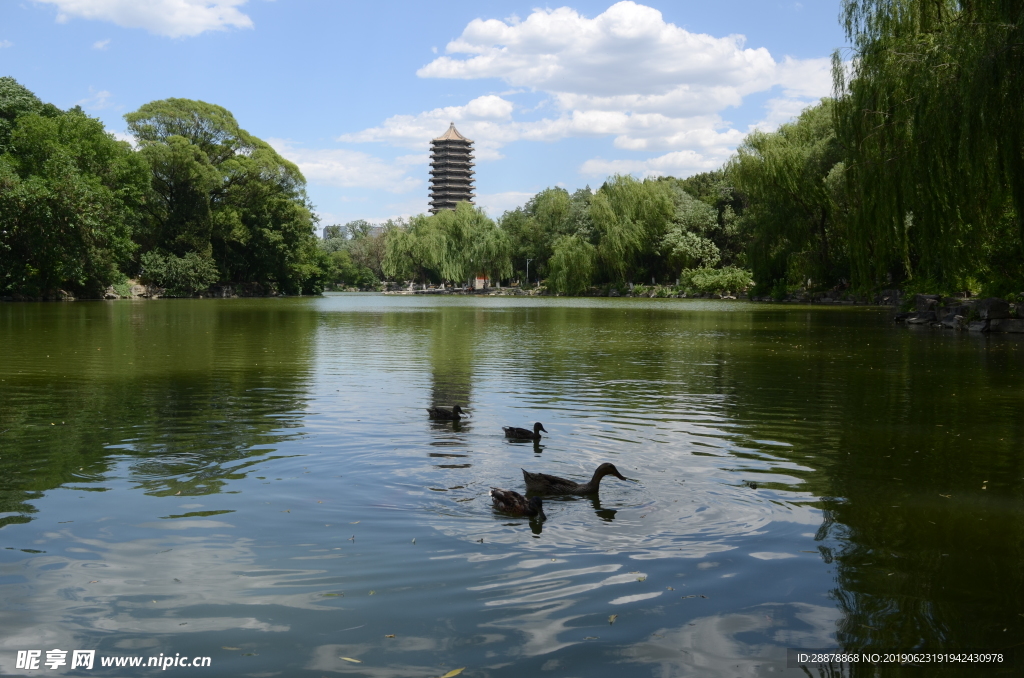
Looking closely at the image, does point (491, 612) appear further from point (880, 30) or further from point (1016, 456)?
point (880, 30)

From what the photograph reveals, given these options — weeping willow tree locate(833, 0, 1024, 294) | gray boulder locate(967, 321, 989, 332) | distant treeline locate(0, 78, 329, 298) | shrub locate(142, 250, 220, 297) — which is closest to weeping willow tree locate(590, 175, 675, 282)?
distant treeline locate(0, 78, 329, 298)

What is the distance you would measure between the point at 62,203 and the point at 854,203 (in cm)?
4493

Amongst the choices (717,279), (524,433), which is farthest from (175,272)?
(524,433)

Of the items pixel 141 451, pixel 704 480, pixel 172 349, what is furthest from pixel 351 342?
pixel 704 480

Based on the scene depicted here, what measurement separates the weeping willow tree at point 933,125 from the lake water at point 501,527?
14.4 feet

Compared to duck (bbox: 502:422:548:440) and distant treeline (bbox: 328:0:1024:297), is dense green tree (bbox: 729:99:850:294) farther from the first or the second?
duck (bbox: 502:422:548:440)

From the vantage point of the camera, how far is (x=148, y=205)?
69938 millimetres

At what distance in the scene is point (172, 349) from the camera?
1964 cm

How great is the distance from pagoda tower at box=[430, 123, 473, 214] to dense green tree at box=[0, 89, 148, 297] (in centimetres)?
9367

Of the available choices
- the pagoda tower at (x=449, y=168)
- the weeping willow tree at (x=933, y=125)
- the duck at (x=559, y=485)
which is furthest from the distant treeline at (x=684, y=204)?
the pagoda tower at (x=449, y=168)

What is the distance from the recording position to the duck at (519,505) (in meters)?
6.15

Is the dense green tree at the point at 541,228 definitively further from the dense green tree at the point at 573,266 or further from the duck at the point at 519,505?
the duck at the point at 519,505

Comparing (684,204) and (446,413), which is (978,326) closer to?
(446,413)

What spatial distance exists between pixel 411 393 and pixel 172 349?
30.9 ft
